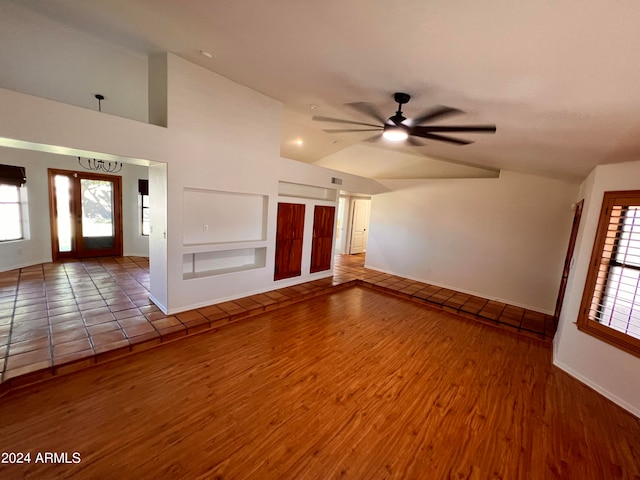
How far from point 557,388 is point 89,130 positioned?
→ 541cm

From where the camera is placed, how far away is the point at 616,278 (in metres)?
2.62

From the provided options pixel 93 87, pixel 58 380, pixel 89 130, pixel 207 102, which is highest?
pixel 93 87

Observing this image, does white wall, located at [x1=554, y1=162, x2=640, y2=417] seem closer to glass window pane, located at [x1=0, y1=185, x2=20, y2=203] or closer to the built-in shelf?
the built-in shelf

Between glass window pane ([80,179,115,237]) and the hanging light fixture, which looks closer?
the hanging light fixture

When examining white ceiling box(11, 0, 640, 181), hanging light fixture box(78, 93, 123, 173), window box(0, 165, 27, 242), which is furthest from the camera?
hanging light fixture box(78, 93, 123, 173)

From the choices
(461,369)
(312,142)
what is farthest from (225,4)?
(312,142)

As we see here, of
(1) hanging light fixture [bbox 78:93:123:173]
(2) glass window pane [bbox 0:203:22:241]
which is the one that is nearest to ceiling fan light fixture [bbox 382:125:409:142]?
(1) hanging light fixture [bbox 78:93:123:173]

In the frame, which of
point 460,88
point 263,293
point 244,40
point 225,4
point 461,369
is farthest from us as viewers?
point 263,293

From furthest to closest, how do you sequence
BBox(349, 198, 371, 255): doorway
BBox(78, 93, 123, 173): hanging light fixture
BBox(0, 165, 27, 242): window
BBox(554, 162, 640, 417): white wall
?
BBox(349, 198, 371, 255): doorway
BBox(78, 93, 123, 173): hanging light fixture
BBox(0, 165, 27, 242): window
BBox(554, 162, 640, 417): white wall

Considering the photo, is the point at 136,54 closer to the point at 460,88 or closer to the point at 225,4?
the point at 225,4

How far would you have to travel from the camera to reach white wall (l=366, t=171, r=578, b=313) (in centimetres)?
454

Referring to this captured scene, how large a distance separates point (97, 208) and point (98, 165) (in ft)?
3.41

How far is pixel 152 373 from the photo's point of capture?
246 cm

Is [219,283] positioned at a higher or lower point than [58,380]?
higher
